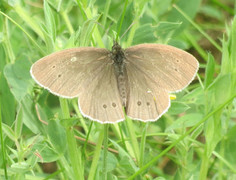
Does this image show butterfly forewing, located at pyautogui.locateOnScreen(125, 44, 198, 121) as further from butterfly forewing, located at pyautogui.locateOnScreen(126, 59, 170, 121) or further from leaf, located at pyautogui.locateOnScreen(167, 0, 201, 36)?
leaf, located at pyautogui.locateOnScreen(167, 0, 201, 36)

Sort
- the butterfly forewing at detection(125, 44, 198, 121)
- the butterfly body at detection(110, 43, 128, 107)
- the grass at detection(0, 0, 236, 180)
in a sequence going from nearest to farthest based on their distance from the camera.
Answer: the grass at detection(0, 0, 236, 180) → the butterfly forewing at detection(125, 44, 198, 121) → the butterfly body at detection(110, 43, 128, 107)

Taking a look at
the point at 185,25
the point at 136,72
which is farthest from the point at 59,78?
the point at 185,25

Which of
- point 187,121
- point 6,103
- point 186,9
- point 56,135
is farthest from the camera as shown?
point 186,9

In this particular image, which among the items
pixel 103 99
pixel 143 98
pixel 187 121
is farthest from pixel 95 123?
pixel 187 121

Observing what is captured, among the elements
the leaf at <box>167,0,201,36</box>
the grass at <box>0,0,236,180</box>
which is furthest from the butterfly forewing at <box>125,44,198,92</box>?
the leaf at <box>167,0,201,36</box>

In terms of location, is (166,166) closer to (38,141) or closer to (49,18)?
(38,141)

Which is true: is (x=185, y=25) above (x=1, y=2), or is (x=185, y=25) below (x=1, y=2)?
below

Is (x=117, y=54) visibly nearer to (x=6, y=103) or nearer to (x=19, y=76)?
(x=19, y=76)

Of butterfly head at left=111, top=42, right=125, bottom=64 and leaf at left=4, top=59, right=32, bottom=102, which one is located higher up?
butterfly head at left=111, top=42, right=125, bottom=64
